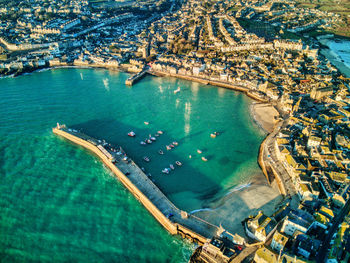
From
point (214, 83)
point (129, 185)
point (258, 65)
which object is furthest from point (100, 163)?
point (258, 65)

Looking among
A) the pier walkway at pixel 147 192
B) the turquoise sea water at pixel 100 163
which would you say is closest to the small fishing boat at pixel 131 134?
the turquoise sea water at pixel 100 163

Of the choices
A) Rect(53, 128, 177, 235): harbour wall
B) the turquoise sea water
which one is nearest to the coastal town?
Rect(53, 128, 177, 235): harbour wall

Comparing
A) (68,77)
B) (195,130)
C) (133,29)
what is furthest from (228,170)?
(133,29)

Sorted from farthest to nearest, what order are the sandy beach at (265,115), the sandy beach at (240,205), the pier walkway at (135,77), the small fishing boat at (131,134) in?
the pier walkway at (135,77) < the sandy beach at (265,115) < the small fishing boat at (131,134) < the sandy beach at (240,205)

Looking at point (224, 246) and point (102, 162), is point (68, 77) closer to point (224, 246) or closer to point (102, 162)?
point (102, 162)

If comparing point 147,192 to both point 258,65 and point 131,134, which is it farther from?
point 258,65

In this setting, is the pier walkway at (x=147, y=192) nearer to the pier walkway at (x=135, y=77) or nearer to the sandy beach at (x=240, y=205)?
the sandy beach at (x=240, y=205)

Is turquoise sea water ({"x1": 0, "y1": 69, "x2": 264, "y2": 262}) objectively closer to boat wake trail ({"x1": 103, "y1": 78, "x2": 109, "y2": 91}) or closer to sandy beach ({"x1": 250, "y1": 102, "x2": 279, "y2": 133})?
boat wake trail ({"x1": 103, "y1": 78, "x2": 109, "y2": 91})
